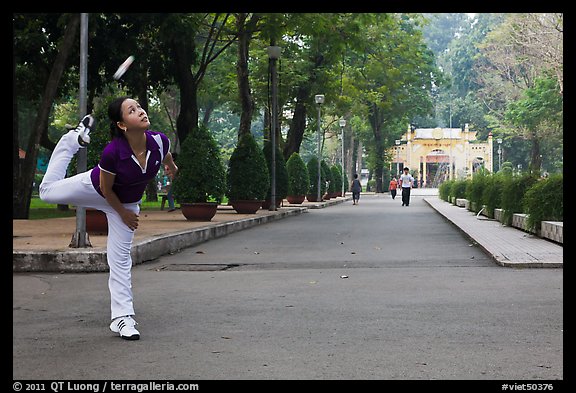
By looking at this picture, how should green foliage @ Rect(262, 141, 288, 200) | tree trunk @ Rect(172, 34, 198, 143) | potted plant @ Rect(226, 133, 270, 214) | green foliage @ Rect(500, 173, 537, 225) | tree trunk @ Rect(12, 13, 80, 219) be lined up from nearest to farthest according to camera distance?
1. green foliage @ Rect(500, 173, 537, 225)
2. tree trunk @ Rect(12, 13, 80, 219)
3. potted plant @ Rect(226, 133, 270, 214)
4. tree trunk @ Rect(172, 34, 198, 143)
5. green foliage @ Rect(262, 141, 288, 200)

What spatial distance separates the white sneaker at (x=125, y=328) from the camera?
6.98 meters

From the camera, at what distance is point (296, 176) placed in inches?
1639

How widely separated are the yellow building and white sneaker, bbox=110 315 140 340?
10014cm

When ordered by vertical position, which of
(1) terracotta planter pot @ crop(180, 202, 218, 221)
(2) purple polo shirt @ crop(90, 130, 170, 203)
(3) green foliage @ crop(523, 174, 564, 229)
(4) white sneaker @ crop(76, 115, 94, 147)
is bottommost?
(1) terracotta planter pot @ crop(180, 202, 218, 221)

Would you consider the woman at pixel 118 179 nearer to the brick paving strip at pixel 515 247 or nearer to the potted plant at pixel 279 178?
the brick paving strip at pixel 515 247

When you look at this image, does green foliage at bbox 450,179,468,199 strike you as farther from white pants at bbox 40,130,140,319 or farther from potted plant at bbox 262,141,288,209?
white pants at bbox 40,130,140,319

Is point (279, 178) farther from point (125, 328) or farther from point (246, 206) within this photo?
point (125, 328)

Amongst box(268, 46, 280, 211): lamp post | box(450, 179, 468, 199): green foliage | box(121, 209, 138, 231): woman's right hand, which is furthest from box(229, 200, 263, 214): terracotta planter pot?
box(121, 209, 138, 231): woman's right hand

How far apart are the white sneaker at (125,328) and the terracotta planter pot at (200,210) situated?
51.0 ft

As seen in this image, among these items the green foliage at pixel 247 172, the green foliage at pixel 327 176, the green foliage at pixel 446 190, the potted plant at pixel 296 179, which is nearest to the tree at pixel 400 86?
the green foliage at pixel 327 176

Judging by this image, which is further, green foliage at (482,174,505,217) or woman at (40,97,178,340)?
green foliage at (482,174,505,217)

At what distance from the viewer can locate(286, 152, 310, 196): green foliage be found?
41.4m

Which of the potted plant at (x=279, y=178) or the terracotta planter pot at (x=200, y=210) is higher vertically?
the potted plant at (x=279, y=178)
